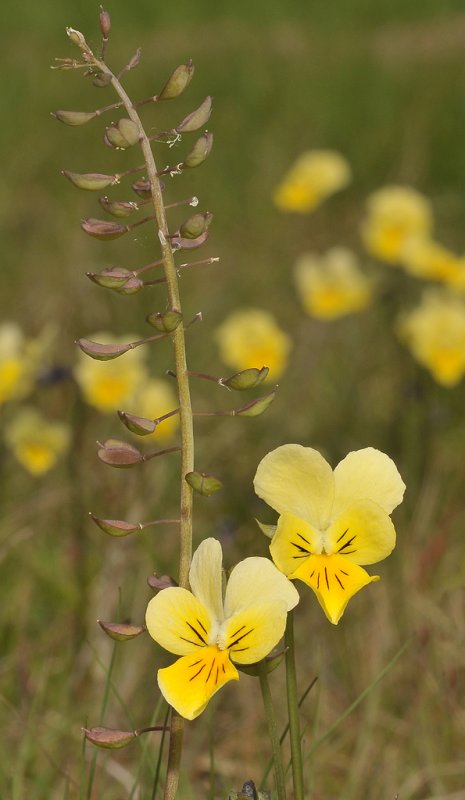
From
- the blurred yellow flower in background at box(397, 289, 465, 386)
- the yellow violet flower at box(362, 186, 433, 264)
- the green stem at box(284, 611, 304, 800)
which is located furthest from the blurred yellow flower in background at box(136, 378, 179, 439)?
the green stem at box(284, 611, 304, 800)

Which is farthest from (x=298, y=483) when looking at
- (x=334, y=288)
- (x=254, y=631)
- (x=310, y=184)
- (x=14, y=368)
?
(x=310, y=184)

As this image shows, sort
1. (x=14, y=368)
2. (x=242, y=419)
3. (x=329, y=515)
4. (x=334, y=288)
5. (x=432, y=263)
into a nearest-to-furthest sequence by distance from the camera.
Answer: (x=329, y=515)
(x=14, y=368)
(x=432, y=263)
(x=242, y=419)
(x=334, y=288)

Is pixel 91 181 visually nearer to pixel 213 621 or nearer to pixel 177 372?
pixel 177 372

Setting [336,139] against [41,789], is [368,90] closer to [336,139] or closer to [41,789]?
[336,139]

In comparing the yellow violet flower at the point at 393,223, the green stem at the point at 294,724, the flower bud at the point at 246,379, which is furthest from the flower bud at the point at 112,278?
the yellow violet flower at the point at 393,223

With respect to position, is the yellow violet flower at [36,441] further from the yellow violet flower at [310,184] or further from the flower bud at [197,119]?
the flower bud at [197,119]

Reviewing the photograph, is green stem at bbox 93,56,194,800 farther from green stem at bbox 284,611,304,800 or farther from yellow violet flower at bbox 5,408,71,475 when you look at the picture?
yellow violet flower at bbox 5,408,71,475
